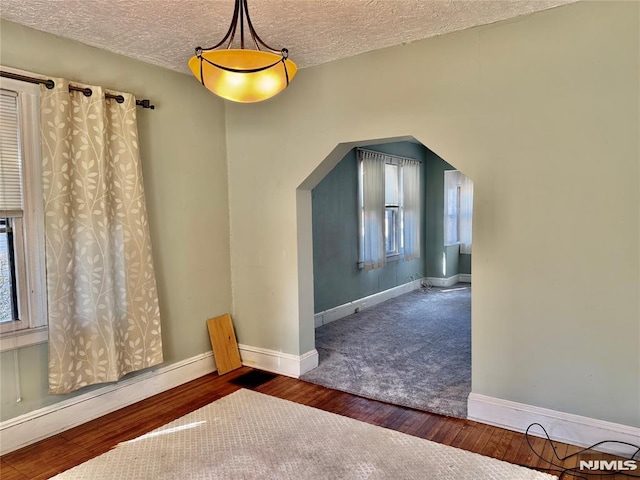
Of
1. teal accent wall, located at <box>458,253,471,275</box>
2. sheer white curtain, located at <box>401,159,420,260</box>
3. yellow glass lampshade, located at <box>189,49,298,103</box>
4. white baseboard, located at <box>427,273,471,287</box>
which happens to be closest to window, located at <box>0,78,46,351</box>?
yellow glass lampshade, located at <box>189,49,298,103</box>

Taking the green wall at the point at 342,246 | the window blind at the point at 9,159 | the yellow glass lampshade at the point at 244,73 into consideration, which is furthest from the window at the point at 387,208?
the window blind at the point at 9,159

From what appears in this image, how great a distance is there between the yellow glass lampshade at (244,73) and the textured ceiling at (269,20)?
25.3 inches

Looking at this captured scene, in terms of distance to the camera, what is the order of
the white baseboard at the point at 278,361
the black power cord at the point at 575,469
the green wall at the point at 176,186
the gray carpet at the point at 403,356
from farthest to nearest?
the white baseboard at the point at 278,361
the gray carpet at the point at 403,356
the green wall at the point at 176,186
the black power cord at the point at 575,469

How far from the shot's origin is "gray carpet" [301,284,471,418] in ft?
10.2

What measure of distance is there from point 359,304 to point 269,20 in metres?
3.99

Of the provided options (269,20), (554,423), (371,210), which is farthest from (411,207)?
(269,20)

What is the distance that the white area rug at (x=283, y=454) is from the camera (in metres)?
2.17

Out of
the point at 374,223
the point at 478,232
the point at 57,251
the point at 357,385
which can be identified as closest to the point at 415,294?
the point at 374,223

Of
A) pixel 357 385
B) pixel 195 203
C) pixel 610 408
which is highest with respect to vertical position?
pixel 195 203

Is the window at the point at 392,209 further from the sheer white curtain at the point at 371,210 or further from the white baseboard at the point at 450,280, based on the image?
the white baseboard at the point at 450,280

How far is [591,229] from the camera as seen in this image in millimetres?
2334

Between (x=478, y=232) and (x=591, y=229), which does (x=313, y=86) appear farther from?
(x=591, y=229)

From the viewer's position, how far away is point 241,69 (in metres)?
1.78

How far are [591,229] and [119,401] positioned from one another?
10.7ft
